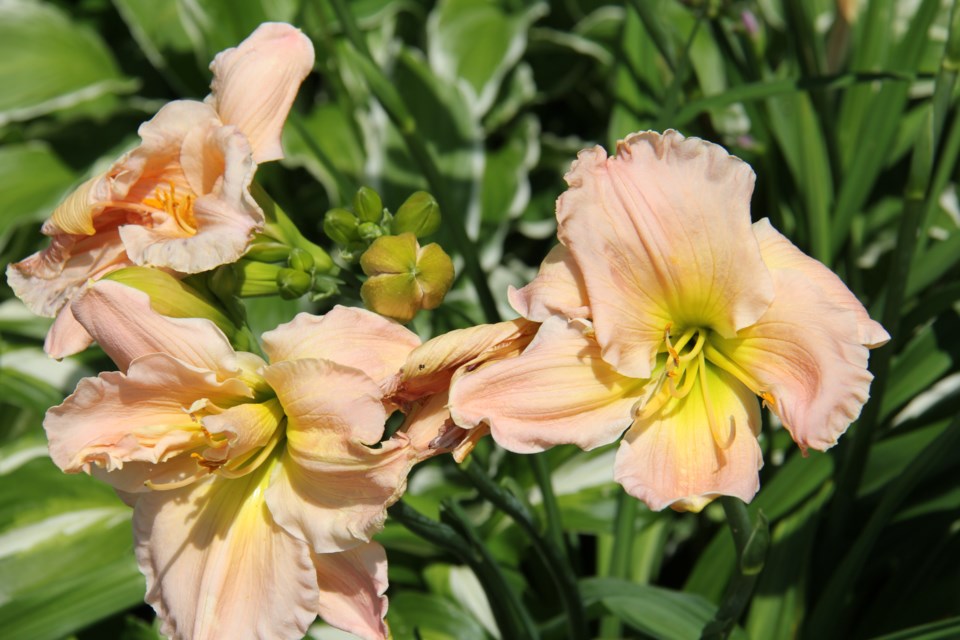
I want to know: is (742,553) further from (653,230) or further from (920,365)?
(920,365)

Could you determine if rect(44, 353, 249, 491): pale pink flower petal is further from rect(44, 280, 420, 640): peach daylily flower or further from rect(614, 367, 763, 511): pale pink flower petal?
rect(614, 367, 763, 511): pale pink flower petal

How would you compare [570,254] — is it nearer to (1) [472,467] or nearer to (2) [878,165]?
(1) [472,467]

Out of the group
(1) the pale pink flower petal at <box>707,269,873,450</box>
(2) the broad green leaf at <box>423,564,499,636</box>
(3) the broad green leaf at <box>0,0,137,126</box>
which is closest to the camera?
(1) the pale pink flower petal at <box>707,269,873,450</box>

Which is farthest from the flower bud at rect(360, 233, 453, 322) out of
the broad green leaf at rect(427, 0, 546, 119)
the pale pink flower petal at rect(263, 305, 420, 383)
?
the broad green leaf at rect(427, 0, 546, 119)

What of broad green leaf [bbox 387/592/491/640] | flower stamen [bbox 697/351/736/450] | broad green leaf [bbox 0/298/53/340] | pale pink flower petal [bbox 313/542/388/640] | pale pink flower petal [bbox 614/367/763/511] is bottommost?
broad green leaf [bbox 387/592/491/640]

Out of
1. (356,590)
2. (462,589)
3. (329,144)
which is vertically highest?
(356,590)

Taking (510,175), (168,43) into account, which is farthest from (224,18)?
(510,175)
